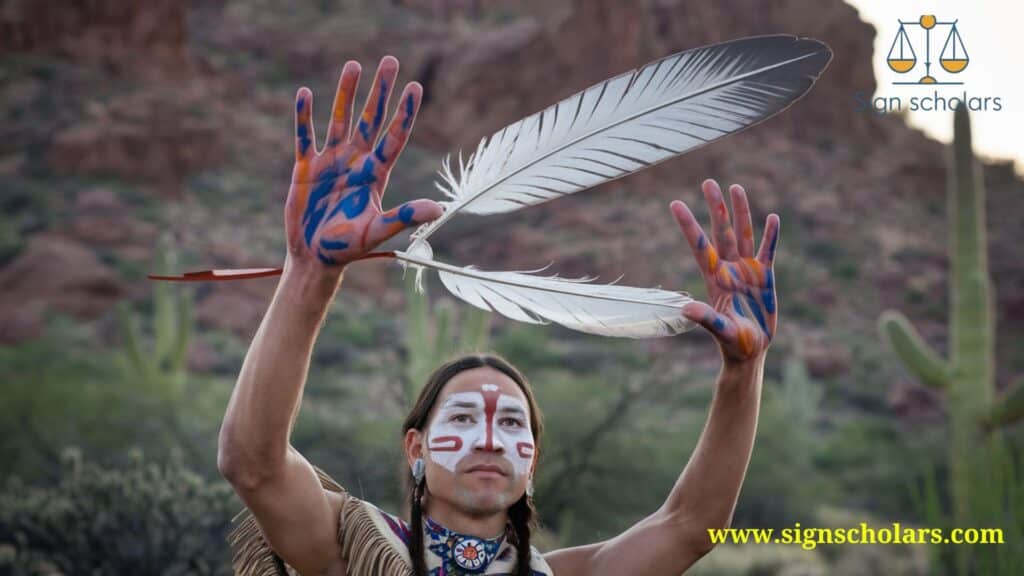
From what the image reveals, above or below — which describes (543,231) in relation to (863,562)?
→ above

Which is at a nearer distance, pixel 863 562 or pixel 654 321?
pixel 654 321

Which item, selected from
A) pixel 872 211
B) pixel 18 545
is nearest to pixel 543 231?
pixel 872 211

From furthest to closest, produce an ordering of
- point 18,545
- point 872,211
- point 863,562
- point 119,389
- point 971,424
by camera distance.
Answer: point 872,211, point 119,389, point 863,562, point 971,424, point 18,545

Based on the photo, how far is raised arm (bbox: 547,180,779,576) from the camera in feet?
9.55

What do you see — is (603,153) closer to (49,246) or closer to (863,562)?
(863,562)

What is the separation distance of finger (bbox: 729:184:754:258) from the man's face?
27.4 inches

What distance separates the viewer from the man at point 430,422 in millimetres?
2510

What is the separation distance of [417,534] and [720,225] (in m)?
1.08

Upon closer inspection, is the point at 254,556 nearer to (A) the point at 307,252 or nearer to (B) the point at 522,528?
(B) the point at 522,528

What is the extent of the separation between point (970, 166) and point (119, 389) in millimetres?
11874

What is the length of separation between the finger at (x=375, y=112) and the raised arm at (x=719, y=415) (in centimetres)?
78

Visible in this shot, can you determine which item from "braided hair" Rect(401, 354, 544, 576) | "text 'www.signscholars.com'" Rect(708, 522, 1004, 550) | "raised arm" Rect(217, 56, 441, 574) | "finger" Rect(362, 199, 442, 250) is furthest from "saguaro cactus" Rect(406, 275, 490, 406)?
"finger" Rect(362, 199, 442, 250)

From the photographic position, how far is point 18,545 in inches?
351

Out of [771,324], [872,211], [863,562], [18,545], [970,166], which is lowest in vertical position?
[863,562]
